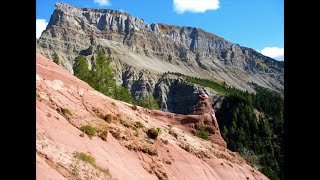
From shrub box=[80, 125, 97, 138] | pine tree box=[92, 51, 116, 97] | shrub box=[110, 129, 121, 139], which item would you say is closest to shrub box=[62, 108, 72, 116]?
shrub box=[80, 125, 97, 138]

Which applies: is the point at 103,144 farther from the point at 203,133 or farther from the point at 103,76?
the point at 103,76

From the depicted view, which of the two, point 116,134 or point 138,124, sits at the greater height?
point 138,124

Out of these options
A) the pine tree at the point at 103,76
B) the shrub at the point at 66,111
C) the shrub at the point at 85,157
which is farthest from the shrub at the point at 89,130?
the pine tree at the point at 103,76

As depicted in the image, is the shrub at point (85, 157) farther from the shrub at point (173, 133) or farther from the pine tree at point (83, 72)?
the pine tree at point (83, 72)

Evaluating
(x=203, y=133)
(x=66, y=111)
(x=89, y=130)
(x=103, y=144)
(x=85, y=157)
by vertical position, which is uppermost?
(x=66, y=111)

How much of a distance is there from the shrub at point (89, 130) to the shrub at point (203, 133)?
976 inches

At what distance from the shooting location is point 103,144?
103 feet

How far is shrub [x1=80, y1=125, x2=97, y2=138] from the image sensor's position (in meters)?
30.9

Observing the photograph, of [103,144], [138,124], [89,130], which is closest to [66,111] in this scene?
[89,130]

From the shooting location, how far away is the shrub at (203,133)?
177ft

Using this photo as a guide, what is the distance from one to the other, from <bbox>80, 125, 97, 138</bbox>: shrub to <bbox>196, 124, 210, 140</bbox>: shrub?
81.3ft

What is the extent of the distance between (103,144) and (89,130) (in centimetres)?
153
